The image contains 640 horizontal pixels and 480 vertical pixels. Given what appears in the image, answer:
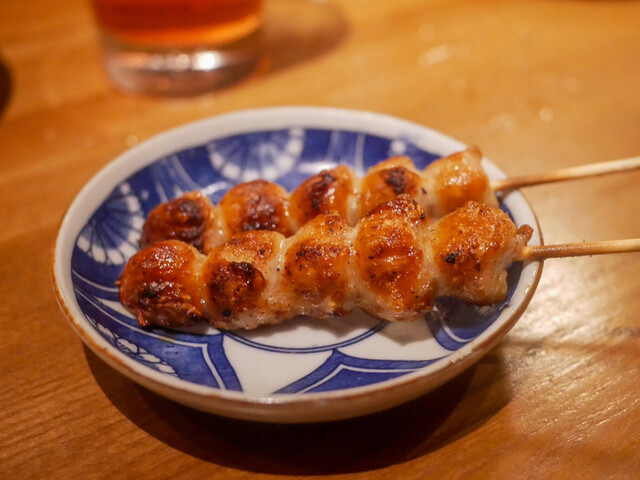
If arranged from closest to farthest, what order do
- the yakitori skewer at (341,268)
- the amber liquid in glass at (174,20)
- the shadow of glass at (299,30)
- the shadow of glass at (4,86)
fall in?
the yakitori skewer at (341,268), the amber liquid in glass at (174,20), the shadow of glass at (4,86), the shadow of glass at (299,30)

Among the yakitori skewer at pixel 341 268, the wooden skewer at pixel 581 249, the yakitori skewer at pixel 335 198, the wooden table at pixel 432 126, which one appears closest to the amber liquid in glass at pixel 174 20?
the wooden table at pixel 432 126

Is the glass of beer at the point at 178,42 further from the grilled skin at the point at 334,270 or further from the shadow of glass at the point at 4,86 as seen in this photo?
the grilled skin at the point at 334,270

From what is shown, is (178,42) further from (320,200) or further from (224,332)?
(224,332)

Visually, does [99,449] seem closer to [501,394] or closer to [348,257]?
[348,257]

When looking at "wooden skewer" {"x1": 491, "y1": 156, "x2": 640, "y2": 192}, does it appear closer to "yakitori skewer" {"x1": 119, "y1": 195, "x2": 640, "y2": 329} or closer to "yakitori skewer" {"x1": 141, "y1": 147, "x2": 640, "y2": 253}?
"yakitori skewer" {"x1": 141, "y1": 147, "x2": 640, "y2": 253}

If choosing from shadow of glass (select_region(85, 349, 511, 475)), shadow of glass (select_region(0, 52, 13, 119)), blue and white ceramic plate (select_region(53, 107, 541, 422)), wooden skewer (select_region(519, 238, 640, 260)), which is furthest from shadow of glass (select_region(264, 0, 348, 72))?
shadow of glass (select_region(85, 349, 511, 475))

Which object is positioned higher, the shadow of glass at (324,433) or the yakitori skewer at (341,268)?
the yakitori skewer at (341,268)
